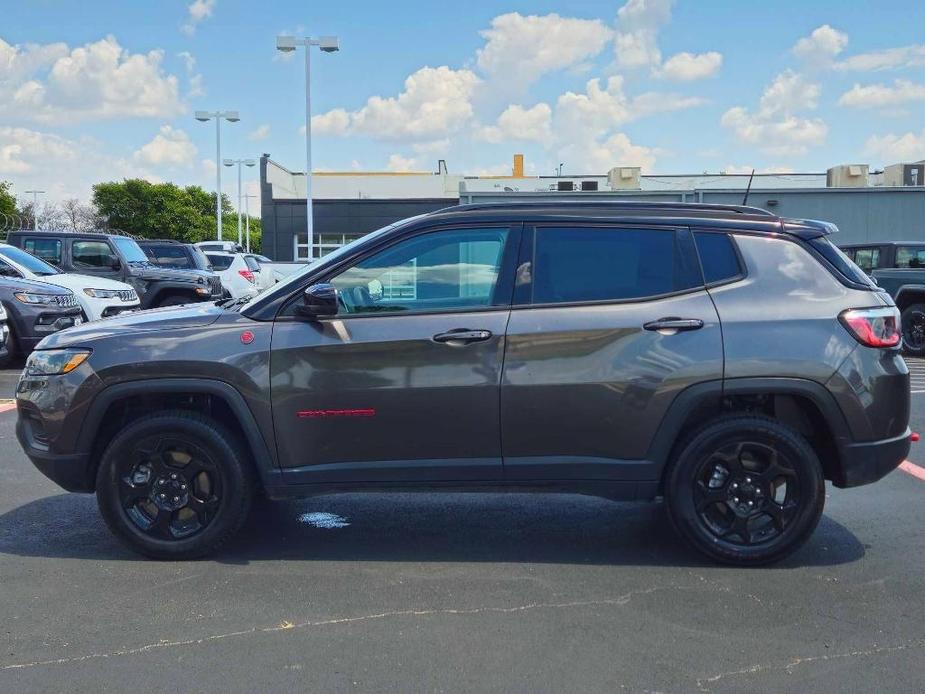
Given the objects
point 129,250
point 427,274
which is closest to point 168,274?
point 129,250

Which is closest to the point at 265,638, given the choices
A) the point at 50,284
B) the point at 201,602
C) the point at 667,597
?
the point at 201,602

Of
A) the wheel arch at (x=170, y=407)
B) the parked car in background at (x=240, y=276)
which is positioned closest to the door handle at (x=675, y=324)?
the wheel arch at (x=170, y=407)

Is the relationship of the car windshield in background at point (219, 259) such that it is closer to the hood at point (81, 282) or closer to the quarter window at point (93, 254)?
the quarter window at point (93, 254)

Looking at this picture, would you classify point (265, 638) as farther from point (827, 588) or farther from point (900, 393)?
point (900, 393)

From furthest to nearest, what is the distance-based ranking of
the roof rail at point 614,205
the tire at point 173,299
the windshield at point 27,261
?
1. the tire at point 173,299
2. the windshield at point 27,261
3. the roof rail at point 614,205

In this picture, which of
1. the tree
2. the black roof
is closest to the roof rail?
the black roof

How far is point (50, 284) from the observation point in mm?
13125

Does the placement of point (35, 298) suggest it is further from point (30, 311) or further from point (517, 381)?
point (517, 381)

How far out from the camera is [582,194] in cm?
2409

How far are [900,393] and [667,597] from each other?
1605mm

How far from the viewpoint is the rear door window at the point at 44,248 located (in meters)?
16.2

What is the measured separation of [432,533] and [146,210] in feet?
231

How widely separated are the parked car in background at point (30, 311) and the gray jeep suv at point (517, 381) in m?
8.45

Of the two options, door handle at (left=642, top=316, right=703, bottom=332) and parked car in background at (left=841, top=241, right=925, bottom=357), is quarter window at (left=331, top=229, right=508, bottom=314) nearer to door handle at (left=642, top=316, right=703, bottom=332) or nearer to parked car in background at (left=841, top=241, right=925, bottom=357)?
door handle at (left=642, top=316, right=703, bottom=332)
